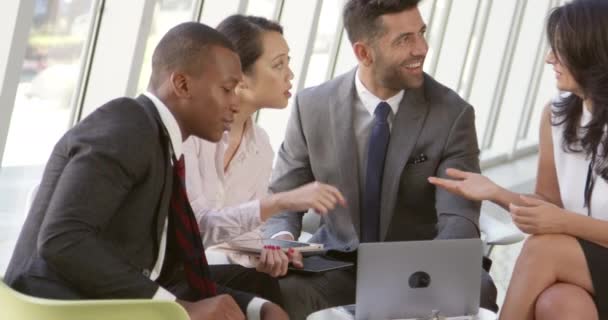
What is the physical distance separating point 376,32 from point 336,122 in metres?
0.39

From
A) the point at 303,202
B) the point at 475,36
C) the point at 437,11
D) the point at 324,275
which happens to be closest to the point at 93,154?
the point at 303,202

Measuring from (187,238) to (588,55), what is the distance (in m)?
1.56

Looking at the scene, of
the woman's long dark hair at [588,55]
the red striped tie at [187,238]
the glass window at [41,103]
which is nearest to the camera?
the red striped tie at [187,238]

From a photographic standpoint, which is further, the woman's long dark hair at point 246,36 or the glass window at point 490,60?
the glass window at point 490,60

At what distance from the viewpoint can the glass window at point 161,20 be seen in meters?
5.61

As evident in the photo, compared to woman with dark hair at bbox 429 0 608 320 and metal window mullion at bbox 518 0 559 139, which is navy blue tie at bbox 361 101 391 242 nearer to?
woman with dark hair at bbox 429 0 608 320

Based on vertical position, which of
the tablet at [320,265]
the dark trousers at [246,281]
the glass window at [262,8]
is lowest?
the dark trousers at [246,281]

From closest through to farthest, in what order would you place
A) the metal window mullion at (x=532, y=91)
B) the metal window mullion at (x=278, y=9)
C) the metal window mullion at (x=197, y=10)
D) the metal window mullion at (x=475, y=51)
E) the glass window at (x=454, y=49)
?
the metal window mullion at (x=197, y=10), the metal window mullion at (x=278, y=9), the glass window at (x=454, y=49), the metal window mullion at (x=475, y=51), the metal window mullion at (x=532, y=91)

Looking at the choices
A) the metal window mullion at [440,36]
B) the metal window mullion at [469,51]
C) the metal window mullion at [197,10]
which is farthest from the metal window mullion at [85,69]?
the metal window mullion at [469,51]

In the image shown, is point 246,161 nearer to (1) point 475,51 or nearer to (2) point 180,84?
(2) point 180,84

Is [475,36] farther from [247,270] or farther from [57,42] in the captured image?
[247,270]

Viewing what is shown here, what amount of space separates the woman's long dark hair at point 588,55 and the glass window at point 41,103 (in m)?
2.22

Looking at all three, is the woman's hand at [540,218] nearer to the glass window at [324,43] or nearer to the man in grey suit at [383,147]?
the man in grey suit at [383,147]

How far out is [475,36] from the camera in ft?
34.0
